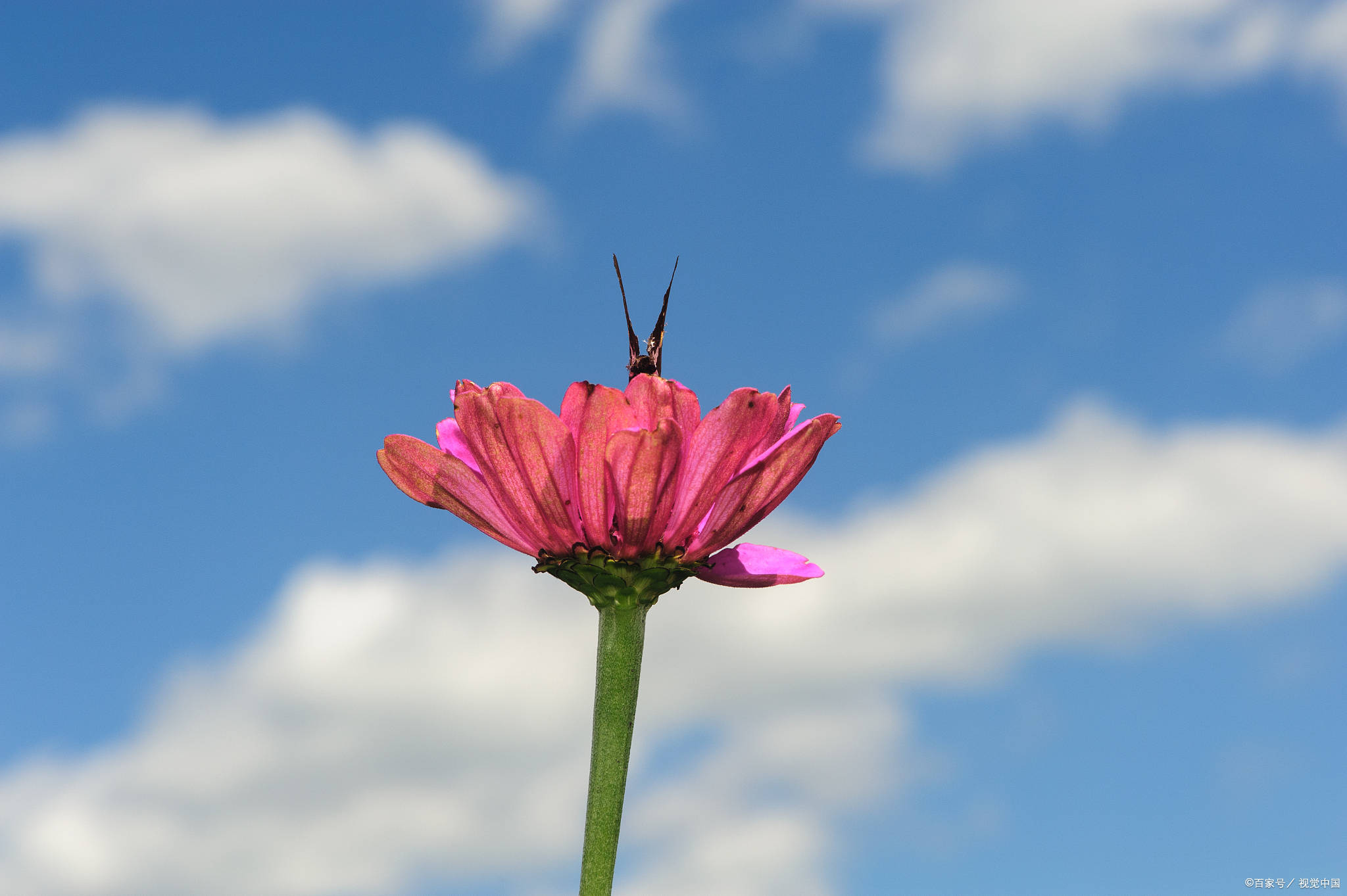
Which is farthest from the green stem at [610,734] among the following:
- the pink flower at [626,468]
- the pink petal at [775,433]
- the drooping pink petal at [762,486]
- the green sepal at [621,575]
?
the pink petal at [775,433]

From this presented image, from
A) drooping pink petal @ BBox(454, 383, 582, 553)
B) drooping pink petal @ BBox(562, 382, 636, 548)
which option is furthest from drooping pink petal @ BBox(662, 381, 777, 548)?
drooping pink petal @ BBox(454, 383, 582, 553)

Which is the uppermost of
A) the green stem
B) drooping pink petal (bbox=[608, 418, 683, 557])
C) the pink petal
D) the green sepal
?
the pink petal

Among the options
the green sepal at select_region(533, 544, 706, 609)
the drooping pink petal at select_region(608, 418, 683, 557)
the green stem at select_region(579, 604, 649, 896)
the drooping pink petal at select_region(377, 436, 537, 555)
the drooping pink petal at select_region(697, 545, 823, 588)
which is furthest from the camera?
the drooping pink petal at select_region(697, 545, 823, 588)

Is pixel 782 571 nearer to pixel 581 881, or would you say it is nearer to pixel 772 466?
pixel 772 466

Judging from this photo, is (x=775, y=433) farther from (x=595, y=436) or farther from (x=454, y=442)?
(x=454, y=442)

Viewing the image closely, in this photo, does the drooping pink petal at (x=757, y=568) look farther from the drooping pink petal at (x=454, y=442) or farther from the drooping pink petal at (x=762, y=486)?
the drooping pink petal at (x=454, y=442)

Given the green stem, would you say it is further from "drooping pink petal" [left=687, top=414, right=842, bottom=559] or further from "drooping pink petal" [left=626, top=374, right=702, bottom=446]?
"drooping pink petal" [left=626, top=374, right=702, bottom=446]
